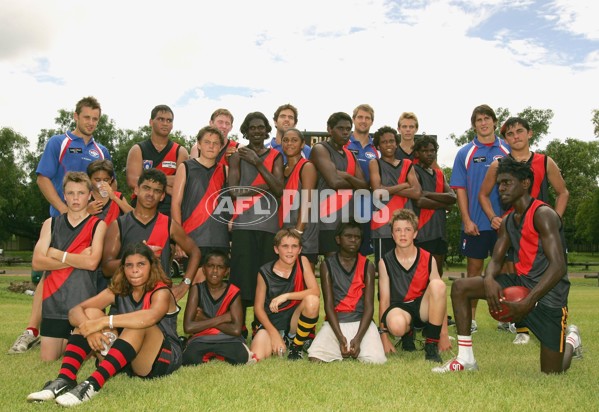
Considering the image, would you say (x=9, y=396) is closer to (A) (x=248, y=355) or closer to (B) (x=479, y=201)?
(A) (x=248, y=355)

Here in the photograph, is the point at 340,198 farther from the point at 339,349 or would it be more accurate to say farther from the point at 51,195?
the point at 51,195

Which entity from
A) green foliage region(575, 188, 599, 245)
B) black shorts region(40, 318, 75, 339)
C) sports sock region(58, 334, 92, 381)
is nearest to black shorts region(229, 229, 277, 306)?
black shorts region(40, 318, 75, 339)

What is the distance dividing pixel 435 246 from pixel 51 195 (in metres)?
4.66

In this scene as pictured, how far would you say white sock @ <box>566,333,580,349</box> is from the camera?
539cm

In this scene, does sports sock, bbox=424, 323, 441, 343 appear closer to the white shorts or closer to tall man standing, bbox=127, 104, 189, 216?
the white shorts

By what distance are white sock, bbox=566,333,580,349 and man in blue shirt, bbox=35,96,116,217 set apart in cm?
564

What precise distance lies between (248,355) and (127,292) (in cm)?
129

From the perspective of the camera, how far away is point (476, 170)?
7.39 meters

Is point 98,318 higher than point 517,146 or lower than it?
lower

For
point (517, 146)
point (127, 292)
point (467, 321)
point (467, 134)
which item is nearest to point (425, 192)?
point (517, 146)

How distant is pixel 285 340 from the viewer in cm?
630

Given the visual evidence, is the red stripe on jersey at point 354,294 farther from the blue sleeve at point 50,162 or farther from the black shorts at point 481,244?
the blue sleeve at point 50,162

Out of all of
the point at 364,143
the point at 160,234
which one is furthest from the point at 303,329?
the point at 364,143

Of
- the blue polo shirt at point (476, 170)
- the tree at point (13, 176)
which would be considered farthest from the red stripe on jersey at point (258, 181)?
the tree at point (13, 176)
